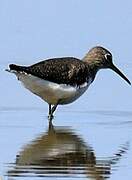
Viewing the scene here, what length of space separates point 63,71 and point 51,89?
1.41 feet

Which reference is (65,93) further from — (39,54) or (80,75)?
(39,54)

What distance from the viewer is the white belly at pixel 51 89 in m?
14.0

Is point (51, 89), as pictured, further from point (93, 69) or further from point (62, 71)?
point (93, 69)

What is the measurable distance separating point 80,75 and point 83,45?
500 centimetres

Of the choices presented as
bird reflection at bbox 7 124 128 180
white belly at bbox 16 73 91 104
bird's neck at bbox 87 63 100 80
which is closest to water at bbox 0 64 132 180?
bird reflection at bbox 7 124 128 180

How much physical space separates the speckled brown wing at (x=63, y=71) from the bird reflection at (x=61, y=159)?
148 centimetres

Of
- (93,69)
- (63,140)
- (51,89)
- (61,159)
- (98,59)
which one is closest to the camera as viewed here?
(61,159)

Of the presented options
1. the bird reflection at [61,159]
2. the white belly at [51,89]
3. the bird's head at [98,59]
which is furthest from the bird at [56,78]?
the bird reflection at [61,159]

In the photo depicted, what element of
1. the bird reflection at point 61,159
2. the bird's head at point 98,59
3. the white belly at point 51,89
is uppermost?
the bird's head at point 98,59

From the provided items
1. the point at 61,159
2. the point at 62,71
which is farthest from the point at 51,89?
the point at 61,159

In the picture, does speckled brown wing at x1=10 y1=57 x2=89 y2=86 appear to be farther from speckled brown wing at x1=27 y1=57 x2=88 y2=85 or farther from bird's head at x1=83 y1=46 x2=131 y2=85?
bird's head at x1=83 y1=46 x2=131 y2=85

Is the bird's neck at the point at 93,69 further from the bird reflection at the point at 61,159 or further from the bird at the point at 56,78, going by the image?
the bird reflection at the point at 61,159

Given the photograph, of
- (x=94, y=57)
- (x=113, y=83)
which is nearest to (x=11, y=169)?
(x=94, y=57)

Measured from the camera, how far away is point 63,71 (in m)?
14.7
